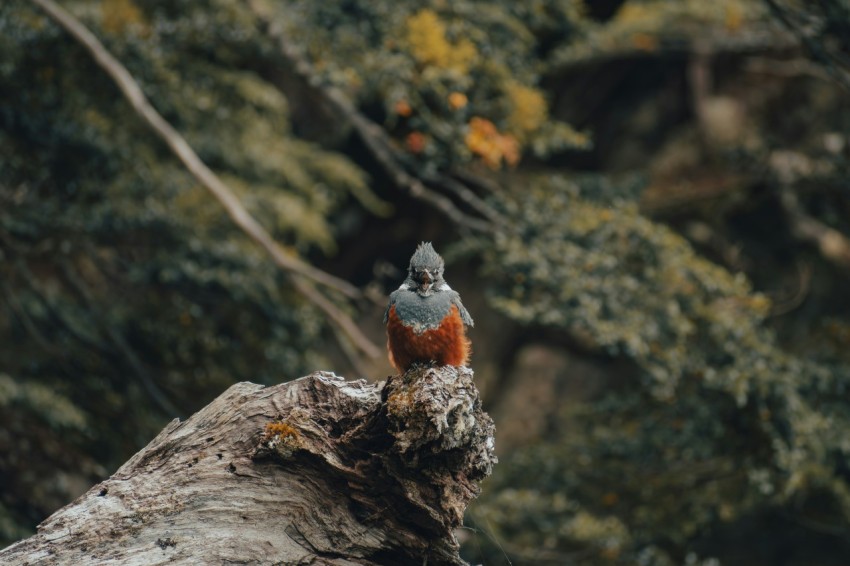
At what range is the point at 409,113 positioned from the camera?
24.5 feet

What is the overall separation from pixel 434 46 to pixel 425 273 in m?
3.20

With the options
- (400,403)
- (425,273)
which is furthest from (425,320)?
(400,403)

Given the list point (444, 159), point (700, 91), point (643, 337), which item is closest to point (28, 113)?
point (444, 159)

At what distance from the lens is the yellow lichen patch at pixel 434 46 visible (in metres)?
7.05

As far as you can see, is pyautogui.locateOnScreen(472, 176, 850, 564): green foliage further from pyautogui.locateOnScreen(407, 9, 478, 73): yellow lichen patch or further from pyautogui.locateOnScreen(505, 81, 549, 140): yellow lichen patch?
pyautogui.locateOnScreen(407, 9, 478, 73): yellow lichen patch

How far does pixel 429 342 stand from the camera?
13.7 ft

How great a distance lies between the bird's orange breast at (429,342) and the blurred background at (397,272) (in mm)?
2469

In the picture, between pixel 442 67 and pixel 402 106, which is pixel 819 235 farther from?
pixel 402 106

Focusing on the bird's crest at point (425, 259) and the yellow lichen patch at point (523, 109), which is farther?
the yellow lichen patch at point (523, 109)

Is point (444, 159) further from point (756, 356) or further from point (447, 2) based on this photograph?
point (756, 356)

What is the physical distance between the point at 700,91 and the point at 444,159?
15.8 feet

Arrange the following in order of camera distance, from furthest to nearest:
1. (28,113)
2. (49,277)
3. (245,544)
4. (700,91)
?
(700,91) → (49,277) → (28,113) → (245,544)

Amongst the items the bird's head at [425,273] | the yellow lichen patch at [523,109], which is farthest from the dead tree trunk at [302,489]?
the yellow lichen patch at [523,109]

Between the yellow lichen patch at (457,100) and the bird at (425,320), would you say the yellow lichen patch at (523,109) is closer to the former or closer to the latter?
the yellow lichen patch at (457,100)
